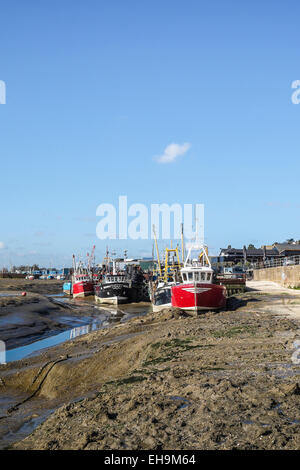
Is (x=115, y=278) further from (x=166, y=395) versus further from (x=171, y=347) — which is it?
(x=166, y=395)

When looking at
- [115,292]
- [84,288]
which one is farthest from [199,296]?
[84,288]

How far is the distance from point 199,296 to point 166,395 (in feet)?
70.7

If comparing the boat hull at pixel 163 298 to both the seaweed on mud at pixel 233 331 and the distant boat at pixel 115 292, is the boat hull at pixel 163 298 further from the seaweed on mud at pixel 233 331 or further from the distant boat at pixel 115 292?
the distant boat at pixel 115 292

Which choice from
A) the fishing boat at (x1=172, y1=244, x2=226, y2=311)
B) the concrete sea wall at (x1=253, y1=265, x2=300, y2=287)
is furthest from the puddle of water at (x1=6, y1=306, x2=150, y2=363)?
the concrete sea wall at (x1=253, y1=265, x2=300, y2=287)

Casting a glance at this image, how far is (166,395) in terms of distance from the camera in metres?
9.66

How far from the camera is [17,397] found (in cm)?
1455

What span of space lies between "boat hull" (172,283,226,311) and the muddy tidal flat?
11712 mm

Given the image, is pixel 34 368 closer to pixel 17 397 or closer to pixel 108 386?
pixel 17 397

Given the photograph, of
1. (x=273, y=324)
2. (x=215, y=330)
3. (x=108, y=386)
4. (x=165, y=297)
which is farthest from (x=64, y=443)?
(x=165, y=297)

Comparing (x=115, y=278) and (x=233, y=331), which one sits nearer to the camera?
(x=233, y=331)

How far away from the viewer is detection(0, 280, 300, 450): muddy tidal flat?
7.42m

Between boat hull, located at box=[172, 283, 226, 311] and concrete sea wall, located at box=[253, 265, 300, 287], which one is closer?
boat hull, located at box=[172, 283, 226, 311]

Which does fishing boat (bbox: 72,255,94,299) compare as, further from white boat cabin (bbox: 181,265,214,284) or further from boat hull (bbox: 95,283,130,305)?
white boat cabin (bbox: 181,265,214,284)
